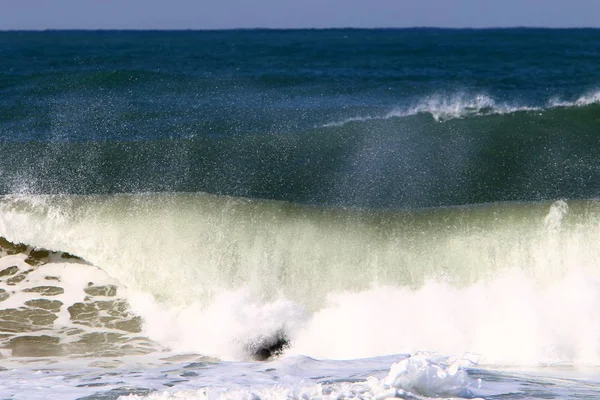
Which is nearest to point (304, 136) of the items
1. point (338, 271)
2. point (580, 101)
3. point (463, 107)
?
point (463, 107)

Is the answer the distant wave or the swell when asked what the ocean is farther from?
the distant wave

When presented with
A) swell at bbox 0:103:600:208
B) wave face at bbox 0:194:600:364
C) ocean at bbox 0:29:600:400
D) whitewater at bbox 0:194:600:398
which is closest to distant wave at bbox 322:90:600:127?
swell at bbox 0:103:600:208

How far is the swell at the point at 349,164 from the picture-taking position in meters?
13.2

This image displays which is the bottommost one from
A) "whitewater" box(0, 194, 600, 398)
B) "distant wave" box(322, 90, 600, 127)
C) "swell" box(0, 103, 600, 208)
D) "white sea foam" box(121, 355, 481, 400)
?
"white sea foam" box(121, 355, 481, 400)

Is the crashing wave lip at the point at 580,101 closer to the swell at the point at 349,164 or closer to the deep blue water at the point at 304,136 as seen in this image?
the deep blue water at the point at 304,136

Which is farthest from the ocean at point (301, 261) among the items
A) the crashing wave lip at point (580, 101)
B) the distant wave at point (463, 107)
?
the crashing wave lip at point (580, 101)

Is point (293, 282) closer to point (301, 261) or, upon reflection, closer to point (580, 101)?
point (301, 261)

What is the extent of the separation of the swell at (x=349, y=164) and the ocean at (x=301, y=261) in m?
0.07

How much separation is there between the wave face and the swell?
1.19 metres

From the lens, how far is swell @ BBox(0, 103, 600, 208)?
13.2 metres

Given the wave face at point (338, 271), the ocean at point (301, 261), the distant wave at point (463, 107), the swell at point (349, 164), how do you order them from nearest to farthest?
the ocean at point (301, 261) < the wave face at point (338, 271) < the swell at point (349, 164) < the distant wave at point (463, 107)

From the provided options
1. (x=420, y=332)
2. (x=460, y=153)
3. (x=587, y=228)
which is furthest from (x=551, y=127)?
(x=420, y=332)

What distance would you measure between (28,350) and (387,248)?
480 centimetres

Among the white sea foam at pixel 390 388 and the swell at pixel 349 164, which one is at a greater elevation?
the swell at pixel 349 164
